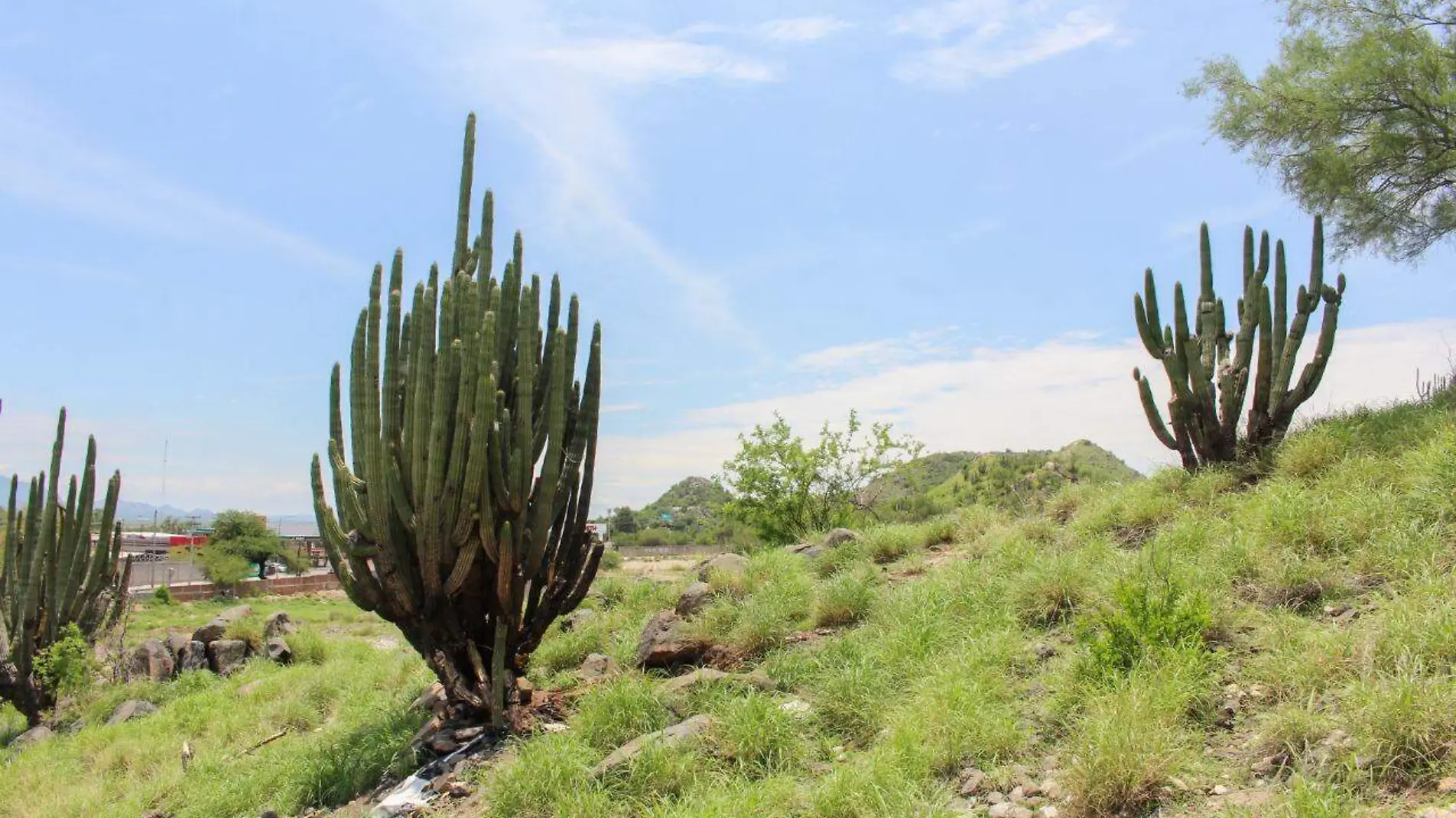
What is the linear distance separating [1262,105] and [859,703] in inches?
404

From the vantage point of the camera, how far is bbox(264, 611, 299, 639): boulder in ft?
52.8

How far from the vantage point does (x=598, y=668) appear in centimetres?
822

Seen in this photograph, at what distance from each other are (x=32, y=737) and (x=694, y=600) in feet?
33.6

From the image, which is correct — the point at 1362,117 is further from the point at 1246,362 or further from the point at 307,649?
the point at 307,649

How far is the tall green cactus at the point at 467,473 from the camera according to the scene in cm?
680

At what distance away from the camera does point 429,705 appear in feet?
27.3

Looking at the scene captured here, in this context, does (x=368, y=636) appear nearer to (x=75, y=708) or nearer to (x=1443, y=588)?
(x=75, y=708)

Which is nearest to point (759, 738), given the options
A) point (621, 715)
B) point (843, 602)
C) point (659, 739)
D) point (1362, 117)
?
point (659, 739)

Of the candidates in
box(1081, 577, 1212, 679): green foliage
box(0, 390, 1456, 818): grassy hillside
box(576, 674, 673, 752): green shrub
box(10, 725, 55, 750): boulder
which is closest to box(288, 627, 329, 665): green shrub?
box(10, 725, 55, 750): boulder

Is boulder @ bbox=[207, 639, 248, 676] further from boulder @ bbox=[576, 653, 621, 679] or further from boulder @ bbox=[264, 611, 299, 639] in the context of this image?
boulder @ bbox=[576, 653, 621, 679]

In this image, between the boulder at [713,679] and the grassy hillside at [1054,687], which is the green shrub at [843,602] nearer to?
the grassy hillside at [1054,687]

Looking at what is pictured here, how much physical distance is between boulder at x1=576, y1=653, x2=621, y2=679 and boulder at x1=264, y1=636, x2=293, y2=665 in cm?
920

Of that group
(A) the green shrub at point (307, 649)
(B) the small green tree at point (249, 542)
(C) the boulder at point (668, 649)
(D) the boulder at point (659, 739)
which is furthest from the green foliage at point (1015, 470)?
(B) the small green tree at point (249, 542)

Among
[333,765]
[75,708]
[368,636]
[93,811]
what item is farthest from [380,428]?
[368,636]
